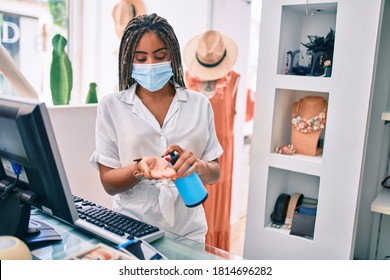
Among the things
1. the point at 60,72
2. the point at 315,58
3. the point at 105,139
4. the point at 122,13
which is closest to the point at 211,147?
the point at 105,139

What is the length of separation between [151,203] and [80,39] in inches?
86.7

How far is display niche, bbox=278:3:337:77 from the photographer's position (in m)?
1.80

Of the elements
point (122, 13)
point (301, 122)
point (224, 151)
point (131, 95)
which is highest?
point (122, 13)

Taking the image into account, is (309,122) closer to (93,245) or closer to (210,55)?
(210,55)

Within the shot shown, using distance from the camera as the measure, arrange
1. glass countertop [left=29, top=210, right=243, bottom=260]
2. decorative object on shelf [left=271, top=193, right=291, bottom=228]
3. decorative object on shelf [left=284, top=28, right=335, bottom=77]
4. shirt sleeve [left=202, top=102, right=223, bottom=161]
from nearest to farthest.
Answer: glass countertop [left=29, top=210, right=243, bottom=260]
shirt sleeve [left=202, top=102, right=223, bottom=161]
decorative object on shelf [left=284, top=28, right=335, bottom=77]
decorative object on shelf [left=271, top=193, right=291, bottom=228]

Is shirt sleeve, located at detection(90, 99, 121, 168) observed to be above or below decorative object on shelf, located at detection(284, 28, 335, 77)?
below

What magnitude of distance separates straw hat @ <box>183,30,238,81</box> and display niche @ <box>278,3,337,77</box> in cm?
52

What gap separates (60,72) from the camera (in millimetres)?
2051

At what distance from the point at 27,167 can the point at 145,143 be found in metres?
0.41

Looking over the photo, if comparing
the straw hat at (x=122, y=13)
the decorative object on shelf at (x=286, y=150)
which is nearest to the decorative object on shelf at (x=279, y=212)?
the decorative object on shelf at (x=286, y=150)

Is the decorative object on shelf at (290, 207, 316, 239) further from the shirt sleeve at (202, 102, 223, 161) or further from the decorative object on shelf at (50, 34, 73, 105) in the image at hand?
the decorative object on shelf at (50, 34, 73, 105)

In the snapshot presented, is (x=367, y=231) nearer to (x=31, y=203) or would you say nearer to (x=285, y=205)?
(x=285, y=205)

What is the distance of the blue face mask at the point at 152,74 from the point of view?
129 centimetres

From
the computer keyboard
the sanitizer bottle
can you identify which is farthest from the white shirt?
the sanitizer bottle
